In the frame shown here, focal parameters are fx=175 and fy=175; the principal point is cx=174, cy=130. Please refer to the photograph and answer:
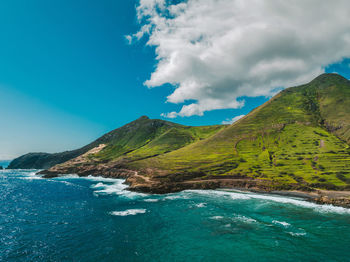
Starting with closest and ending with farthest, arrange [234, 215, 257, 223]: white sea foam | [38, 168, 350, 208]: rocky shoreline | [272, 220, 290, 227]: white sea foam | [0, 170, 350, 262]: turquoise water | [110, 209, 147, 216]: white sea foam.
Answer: [0, 170, 350, 262]: turquoise water → [272, 220, 290, 227]: white sea foam → [234, 215, 257, 223]: white sea foam → [110, 209, 147, 216]: white sea foam → [38, 168, 350, 208]: rocky shoreline

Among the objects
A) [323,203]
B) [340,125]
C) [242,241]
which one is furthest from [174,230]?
[340,125]

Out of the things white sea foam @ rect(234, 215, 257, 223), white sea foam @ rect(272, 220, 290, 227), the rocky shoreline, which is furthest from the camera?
the rocky shoreline

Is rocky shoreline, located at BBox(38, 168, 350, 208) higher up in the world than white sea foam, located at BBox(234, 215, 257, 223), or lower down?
higher up

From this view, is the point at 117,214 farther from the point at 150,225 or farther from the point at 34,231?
the point at 34,231

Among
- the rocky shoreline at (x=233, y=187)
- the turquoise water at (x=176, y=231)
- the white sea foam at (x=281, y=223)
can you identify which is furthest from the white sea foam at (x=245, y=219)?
the rocky shoreline at (x=233, y=187)

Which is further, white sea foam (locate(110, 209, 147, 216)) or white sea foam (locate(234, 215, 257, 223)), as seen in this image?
white sea foam (locate(110, 209, 147, 216))

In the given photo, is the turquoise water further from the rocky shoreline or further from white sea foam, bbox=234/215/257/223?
the rocky shoreline

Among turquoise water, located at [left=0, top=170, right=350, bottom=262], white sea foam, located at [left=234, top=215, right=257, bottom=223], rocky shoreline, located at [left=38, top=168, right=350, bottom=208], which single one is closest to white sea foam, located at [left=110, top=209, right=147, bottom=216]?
turquoise water, located at [left=0, top=170, right=350, bottom=262]

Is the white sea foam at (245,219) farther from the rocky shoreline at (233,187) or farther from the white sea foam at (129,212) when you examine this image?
the rocky shoreline at (233,187)

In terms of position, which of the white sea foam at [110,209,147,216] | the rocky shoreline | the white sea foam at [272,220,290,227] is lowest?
the white sea foam at [272,220,290,227]
